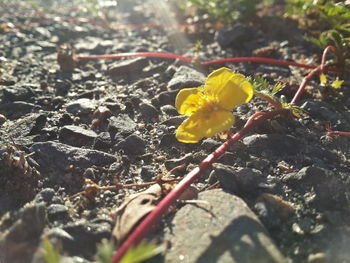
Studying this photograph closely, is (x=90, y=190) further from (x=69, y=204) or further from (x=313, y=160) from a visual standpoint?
(x=313, y=160)

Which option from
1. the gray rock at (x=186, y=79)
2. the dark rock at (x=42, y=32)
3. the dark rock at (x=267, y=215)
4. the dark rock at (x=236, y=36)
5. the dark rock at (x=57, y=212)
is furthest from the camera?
the dark rock at (x=42, y=32)

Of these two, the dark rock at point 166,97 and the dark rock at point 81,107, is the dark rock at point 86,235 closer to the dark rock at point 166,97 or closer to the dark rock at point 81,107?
the dark rock at point 81,107

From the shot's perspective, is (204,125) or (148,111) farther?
(148,111)

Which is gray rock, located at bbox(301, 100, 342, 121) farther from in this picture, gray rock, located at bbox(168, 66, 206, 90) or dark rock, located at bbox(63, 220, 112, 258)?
dark rock, located at bbox(63, 220, 112, 258)

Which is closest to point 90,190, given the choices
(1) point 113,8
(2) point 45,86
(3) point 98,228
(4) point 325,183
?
(3) point 98,228

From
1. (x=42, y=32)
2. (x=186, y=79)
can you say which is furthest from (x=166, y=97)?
(x=42, y=32)

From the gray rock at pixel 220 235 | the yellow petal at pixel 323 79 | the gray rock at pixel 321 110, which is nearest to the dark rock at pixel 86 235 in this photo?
the gray rock at pixel 220 235

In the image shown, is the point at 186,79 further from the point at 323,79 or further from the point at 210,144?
the point at 323,79
